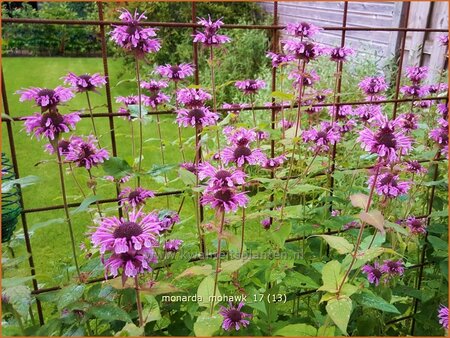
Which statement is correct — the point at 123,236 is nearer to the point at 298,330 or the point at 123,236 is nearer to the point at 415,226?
the point at 298,330

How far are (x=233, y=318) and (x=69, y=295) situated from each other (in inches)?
15.8

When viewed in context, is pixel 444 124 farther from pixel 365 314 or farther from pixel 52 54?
pixel 52 54

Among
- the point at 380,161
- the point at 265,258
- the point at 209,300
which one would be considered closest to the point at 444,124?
the point at 380,161

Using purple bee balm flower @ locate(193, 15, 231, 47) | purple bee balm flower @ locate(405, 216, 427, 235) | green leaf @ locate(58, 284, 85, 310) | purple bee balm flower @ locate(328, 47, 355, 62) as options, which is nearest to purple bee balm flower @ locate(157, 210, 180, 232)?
green leaf @ locate(58, 284, 85, 310)

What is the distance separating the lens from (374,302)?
1100 mm

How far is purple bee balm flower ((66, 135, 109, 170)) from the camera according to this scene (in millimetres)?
1117

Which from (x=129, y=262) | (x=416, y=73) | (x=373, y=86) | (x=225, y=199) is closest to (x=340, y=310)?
(x=225, y=199)

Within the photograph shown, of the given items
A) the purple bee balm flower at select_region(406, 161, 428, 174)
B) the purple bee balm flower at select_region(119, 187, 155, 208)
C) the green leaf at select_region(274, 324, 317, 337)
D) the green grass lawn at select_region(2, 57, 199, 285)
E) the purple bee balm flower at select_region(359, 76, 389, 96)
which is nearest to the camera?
the green leaf at select_region(274, 324, 317, 337)

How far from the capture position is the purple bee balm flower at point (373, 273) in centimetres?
134

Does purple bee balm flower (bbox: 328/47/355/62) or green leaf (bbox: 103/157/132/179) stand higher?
purple bee balm flower (bbox: 328/47/355/62)

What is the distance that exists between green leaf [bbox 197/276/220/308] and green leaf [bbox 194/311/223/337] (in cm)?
3

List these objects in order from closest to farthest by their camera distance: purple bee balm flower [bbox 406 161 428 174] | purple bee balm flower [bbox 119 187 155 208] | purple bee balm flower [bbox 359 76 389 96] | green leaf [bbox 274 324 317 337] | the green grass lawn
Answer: green leaf [bbox 274 324 317 337] → purple bee balm flower [bbox 119 187 155 208] → purple bee balm flower [bbox 406 161 428 174] → purple bee balm flower [bbox 359 76 389 96] → the green grass lawn

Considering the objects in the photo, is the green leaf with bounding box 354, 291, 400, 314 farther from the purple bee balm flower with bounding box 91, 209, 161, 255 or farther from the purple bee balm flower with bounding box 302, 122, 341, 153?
the purple bee balm flower with bounding box 91, 209, 161, 255

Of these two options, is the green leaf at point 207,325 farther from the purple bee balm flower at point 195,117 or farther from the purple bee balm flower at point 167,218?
the purple bee balm flower at point 195,117
